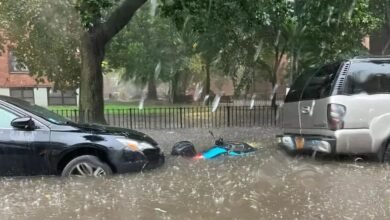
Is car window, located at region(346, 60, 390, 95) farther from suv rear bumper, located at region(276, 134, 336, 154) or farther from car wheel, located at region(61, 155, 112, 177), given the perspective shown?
car wheel, located at region(61, 155, 112, 177)

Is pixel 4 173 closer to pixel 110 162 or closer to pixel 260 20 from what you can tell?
pixel 110 162

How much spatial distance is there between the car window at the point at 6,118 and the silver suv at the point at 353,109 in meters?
4.64

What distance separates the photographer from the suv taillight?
25.2 feet

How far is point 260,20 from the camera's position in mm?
11602

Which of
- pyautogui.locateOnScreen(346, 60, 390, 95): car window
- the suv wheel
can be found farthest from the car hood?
the suv wheel

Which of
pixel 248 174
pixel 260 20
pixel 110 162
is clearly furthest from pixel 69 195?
pixel 260 20

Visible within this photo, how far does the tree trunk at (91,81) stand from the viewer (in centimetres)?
1239

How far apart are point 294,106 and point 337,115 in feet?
3.79

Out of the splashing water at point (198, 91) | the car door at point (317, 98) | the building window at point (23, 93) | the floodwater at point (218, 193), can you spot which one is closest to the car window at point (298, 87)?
the car door at point (317, 98)

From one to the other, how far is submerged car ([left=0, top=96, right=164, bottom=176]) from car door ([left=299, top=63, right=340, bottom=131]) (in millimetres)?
2941

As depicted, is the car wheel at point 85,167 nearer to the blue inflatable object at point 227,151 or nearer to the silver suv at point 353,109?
the blue inflatable object at point 227,151

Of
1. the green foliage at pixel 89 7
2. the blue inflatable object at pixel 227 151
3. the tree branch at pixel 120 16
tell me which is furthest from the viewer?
the tree branch at pixel 120 16

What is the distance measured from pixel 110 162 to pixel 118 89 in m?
37.8

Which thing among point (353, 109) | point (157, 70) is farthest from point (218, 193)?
point (157, 70)
